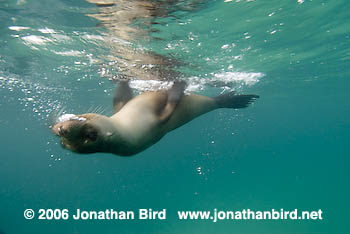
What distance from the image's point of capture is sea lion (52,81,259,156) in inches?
70.2

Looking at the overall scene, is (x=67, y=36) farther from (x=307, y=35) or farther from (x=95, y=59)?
(x=307, y=35)

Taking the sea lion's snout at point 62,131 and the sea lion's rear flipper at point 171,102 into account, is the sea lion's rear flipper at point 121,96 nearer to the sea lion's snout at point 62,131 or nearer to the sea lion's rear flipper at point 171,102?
the sea lion's rear flipper at point 171,102

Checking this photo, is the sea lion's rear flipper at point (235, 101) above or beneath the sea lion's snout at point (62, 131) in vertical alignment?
above

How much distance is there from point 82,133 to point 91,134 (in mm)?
75

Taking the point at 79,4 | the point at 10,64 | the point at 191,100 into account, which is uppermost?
the point at 10,64

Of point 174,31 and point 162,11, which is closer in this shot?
point 162,11

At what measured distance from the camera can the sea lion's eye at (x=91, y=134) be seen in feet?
5.94

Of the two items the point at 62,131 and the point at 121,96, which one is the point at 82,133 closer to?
the point at 62,131

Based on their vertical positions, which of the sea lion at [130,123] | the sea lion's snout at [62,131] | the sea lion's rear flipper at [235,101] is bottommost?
the sea lion's snout at [62,131]

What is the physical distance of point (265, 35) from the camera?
9508mm

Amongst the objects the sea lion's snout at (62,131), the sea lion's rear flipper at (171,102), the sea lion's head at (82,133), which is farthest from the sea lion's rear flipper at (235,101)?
the sea lion's snout at (62,131)

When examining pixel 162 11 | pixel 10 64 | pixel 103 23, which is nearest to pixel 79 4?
pixel 103 23

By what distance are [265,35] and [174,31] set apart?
364 cm

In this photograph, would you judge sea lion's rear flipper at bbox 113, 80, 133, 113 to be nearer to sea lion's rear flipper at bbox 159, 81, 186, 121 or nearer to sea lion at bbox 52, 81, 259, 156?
sea lion at bbox 52, 81, 259, 156
